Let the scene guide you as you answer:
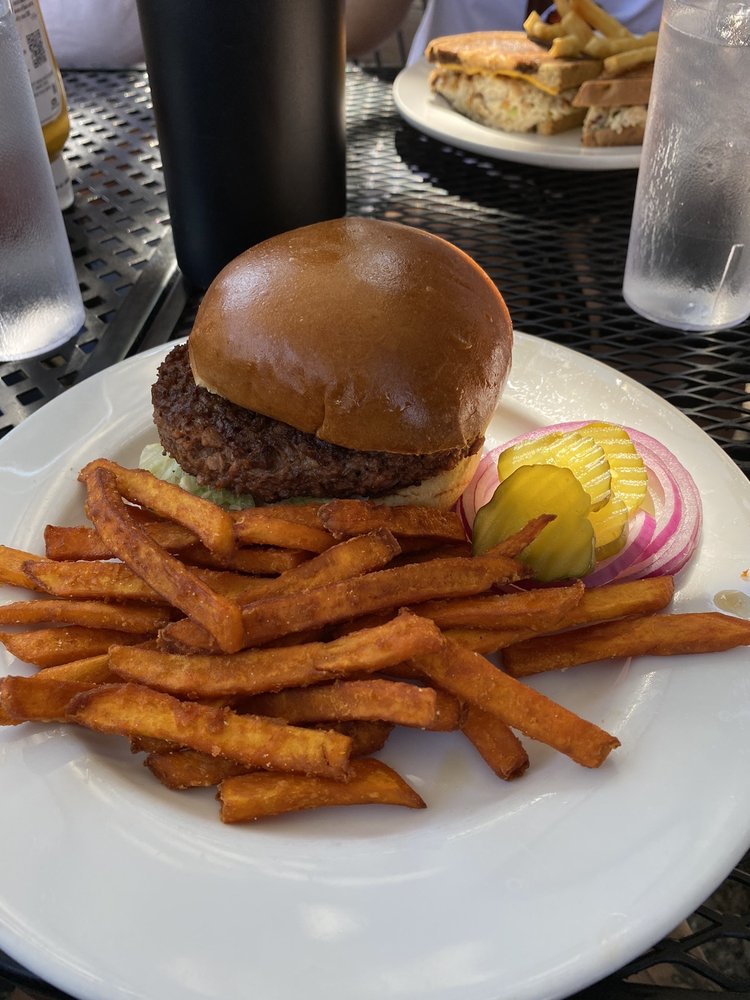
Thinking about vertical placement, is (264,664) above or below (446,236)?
above

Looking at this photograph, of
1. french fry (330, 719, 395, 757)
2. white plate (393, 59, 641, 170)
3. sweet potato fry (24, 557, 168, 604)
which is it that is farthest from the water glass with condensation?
sweet potato fry (24, 557, 168, 604)

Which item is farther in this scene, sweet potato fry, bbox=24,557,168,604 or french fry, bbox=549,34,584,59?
french fry, bbox=549,34,584,59

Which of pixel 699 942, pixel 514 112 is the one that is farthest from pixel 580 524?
pixel 514 112

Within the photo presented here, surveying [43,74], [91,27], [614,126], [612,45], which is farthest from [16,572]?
[91,27]

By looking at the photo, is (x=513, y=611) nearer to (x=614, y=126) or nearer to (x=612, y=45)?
(x=614, y=126)

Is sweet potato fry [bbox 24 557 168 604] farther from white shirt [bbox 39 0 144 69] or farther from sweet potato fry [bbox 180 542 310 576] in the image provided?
white shirt [bbox 39 0 144 69]

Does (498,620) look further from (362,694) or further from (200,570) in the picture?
(200,570)

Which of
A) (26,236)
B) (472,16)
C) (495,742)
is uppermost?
(26,236)

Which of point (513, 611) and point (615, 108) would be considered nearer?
point (513, 611)
